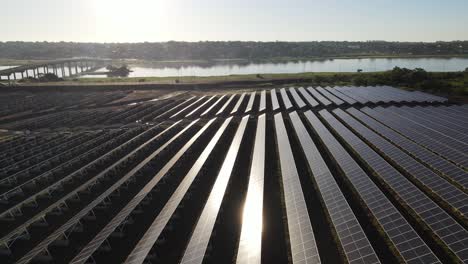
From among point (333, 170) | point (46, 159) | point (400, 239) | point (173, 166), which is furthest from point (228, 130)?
point (400, 239)

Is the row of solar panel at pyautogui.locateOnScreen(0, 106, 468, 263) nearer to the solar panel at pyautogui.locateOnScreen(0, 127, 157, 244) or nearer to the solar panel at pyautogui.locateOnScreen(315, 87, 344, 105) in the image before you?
the solar panel at pyautogui.locateOnScreen(0, 127, 157, 244)

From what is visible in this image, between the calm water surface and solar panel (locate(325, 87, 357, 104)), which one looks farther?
the calm water surface

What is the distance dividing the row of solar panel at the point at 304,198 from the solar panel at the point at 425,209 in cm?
5

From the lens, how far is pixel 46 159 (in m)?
33.9

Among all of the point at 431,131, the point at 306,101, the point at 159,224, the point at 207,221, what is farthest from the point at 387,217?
the point at 306,101

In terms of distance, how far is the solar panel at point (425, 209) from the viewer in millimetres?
14148

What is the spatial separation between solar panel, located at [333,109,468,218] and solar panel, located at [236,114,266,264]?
Answer: 405 inches

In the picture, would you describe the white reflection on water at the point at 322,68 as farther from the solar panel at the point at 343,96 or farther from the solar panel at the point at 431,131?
the solar panel at the point at 431,131

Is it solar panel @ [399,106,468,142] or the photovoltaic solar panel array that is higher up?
solar panel @ [399,106,468,142]

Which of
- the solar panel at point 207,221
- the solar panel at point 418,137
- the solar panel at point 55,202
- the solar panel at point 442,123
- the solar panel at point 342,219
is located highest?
the solar panel at point 442,123

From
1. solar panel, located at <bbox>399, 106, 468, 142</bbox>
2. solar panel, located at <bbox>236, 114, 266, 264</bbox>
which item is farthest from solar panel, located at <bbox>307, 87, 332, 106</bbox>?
solar panel, located at <bbox>236, 114, 266, 264</bbox>

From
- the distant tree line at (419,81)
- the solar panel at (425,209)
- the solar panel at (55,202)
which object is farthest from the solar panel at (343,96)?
the solar panel at (55,202)

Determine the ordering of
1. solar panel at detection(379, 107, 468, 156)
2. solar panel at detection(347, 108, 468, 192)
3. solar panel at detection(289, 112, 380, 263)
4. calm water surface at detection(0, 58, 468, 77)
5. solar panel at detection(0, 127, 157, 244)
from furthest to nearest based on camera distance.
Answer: calm water surface at detection(0, 58, 468, 77)
solar panel at detection(379, 107, 468, 156)
solar panel at detection(347, 108, 468, 192)
solar panel at detection(0, 127, 157, 244)
solar panel at detection(289, 112, 380, 263)

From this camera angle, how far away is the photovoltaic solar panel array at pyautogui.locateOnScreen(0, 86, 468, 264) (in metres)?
16.6
